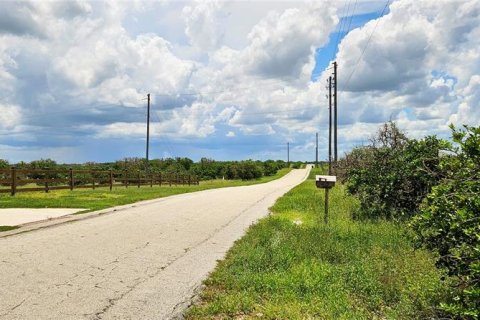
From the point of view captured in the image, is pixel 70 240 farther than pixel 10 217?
No

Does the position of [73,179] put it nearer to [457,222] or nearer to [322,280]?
[322,280]

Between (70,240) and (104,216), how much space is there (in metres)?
4.91

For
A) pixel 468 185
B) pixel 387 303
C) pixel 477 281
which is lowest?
pixel 387 303

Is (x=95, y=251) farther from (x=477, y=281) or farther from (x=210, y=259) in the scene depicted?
(x=477, y=281)

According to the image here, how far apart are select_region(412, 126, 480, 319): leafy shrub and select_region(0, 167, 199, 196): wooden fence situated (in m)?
21.2

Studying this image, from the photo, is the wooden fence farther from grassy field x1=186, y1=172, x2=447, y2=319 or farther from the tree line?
the tree line

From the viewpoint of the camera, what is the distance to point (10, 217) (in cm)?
1424

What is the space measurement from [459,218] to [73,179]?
85.5 feet

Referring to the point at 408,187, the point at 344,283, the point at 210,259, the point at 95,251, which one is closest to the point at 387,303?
the point at 344,283

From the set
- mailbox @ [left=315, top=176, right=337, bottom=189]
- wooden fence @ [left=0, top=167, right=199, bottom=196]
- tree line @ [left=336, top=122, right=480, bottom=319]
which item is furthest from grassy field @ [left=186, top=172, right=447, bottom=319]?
wooden fence @ [left=0, top=167, right=199, bottom=196]

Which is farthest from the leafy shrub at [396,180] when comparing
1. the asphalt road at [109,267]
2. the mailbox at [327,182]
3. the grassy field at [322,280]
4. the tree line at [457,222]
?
the tree line at [457,222]

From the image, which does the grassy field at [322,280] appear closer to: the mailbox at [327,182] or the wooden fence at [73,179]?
the mailbox at [327,182]

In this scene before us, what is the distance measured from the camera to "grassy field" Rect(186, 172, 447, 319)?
5.73 metres

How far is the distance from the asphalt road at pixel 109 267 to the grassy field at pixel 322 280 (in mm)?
540
